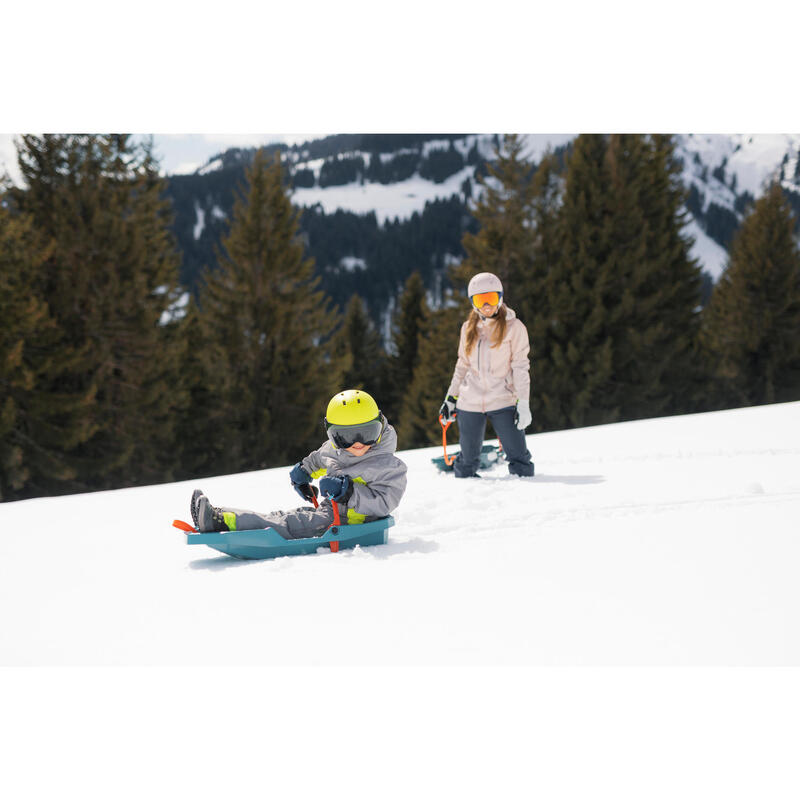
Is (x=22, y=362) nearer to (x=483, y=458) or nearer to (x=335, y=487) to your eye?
(x=483, y=458)

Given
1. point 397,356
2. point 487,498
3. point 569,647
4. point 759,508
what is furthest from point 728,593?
point 397,356

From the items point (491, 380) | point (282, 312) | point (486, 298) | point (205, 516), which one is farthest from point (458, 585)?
point (282, 312)

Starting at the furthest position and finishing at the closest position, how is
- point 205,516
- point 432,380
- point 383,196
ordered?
point 383,196
point 432,380
point 205,516

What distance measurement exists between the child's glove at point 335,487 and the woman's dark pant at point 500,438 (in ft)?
7.53

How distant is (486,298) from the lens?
558 cm

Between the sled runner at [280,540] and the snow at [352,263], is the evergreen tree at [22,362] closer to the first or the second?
the sled runner at [280,540]

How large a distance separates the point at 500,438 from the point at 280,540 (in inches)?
113

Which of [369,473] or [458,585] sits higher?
[369,473]

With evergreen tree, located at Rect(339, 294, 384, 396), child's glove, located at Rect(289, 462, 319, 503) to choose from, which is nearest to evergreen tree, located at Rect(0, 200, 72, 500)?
child's glove, located at Rect(289, 462, 319, 503)

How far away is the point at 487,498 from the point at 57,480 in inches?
531

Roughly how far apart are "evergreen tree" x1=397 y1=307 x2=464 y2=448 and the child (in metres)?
16.4

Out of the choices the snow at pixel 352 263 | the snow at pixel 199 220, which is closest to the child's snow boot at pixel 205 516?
the snow at pixel 352 263

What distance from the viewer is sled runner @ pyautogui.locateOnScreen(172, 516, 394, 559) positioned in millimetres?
3494

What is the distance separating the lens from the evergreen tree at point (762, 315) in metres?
24.7
